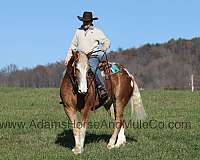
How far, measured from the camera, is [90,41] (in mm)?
8406

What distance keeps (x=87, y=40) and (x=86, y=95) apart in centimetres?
111

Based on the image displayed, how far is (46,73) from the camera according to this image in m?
95.7

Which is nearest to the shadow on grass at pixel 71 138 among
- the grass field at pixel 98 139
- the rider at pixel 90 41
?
the grass field at pixel 98 139

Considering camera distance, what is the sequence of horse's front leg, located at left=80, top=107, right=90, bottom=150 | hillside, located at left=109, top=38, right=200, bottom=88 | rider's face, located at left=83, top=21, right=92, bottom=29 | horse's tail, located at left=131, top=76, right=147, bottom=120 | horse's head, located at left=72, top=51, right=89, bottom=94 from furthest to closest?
hillside, located at left=109, top=38, right=200, bottom=88, horse's tail, located at left=131, top=76, right=147, bottom=120, rider's face, located at left=83, top=21, right=92, bottom=29, horse's front leg, located at left=80, top=107, right=90, bottom=150, horse's head, located at left=72, top=51, right=89, bottom=94

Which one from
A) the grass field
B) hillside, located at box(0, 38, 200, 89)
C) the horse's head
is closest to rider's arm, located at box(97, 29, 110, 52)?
the horse's head

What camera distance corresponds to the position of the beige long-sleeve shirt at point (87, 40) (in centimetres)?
837

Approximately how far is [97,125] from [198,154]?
16.2 feet

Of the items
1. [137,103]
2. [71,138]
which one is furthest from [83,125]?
[137,103]

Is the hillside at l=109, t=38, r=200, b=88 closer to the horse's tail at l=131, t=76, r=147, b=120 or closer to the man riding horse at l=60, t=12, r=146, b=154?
the horse's tail at l=131, t=76, r=147, b=120

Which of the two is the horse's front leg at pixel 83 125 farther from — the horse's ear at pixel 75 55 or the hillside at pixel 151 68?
the hillside at pixel 151 68

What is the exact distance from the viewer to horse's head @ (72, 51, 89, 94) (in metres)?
7.49

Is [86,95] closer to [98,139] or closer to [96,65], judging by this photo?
[96,65]

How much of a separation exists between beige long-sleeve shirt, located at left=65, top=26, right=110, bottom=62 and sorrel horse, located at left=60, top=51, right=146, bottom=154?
409 millimetres

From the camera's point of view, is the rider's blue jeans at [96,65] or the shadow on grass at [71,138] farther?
the shadow on grass at [71,138]
